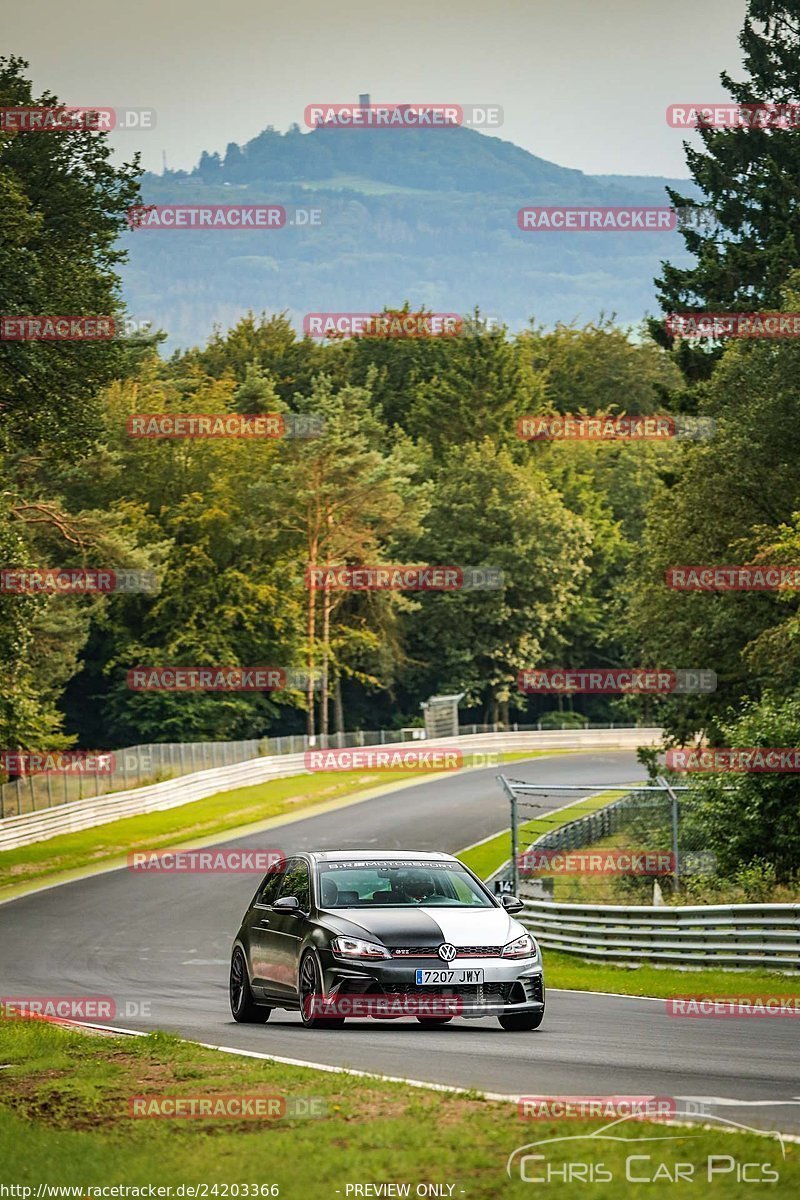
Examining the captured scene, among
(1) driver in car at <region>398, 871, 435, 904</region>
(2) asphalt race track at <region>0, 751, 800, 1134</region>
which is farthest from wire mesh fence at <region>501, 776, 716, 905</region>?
(1) driver in car at <region>398, 871, 435, 904</region>

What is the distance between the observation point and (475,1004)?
1439 centimetres

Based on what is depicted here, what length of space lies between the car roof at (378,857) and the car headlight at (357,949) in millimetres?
1434

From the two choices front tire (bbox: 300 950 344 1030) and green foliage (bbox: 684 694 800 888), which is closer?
front tire (bbox: 300 950 344 1030)

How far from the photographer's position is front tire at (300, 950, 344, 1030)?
1465 cm

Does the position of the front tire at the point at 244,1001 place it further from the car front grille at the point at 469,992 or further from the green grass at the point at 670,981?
the green grass at the point at 670,981

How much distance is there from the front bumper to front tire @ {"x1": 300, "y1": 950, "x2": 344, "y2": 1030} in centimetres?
13

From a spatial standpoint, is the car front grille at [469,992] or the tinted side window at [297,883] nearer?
the car front grille at [469,992]

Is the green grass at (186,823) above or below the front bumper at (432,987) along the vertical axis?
below

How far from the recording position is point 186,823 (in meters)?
57.5

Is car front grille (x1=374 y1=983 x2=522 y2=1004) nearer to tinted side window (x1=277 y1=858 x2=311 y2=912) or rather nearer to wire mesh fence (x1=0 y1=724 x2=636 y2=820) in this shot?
tinted side window (x1=277 y1=858 x2=311 y2=912)

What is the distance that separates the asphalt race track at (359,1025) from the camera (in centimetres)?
1085

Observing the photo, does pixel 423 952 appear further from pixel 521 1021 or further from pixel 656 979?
pixel 656 979

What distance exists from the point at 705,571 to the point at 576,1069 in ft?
114

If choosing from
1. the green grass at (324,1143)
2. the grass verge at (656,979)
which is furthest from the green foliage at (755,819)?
the green grass at (324,1143)
